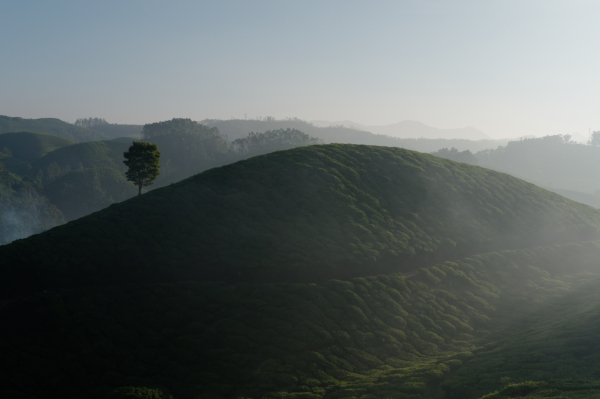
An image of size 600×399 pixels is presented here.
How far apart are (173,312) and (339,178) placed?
25.8 meters

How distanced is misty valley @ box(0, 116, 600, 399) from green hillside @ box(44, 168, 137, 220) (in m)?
109

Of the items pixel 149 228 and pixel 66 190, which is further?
pixel 66 190

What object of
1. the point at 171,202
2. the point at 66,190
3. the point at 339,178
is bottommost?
the point at 66,190

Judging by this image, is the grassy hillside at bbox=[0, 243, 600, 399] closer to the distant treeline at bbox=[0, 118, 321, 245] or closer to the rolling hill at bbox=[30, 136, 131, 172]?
the distant treeline at bbox=[0, 118, 321, 245]

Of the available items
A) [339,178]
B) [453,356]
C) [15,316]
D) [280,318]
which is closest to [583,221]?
[339,178]

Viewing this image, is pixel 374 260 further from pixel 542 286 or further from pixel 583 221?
pixel 583 221

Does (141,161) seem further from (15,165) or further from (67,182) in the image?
(15,165)

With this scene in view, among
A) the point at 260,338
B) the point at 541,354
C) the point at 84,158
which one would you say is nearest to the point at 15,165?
the point at 84,158

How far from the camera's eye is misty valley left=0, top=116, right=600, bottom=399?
19.1 meters

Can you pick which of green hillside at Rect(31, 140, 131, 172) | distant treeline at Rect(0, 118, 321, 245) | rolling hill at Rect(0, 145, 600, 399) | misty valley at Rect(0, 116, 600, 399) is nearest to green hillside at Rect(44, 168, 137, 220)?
distant treeline at Rect(0, 118, 321, 245)

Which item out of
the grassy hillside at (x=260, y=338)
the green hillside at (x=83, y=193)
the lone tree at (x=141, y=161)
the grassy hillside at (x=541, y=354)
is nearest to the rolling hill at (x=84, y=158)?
the green hillside at (x=83, y=193)

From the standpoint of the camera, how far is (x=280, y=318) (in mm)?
24188

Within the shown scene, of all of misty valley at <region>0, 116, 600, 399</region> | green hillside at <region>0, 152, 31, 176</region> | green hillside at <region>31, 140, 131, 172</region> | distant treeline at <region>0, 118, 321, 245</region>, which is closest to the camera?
misty valley at <region>0, 116, 600, 399</region>

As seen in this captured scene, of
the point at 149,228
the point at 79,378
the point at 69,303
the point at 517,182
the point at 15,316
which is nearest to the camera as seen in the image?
the point at 79,378
